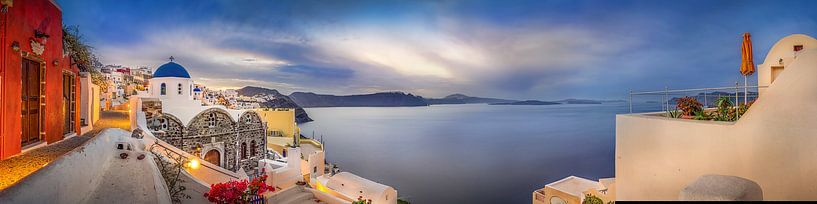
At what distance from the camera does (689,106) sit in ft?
14.1

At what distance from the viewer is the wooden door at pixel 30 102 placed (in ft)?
12.6

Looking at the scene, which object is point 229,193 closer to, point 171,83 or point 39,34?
point 39,34

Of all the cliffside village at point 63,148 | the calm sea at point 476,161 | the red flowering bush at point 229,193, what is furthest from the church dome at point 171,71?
the calm sea at point 476,161

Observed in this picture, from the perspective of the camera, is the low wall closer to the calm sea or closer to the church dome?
the church dome

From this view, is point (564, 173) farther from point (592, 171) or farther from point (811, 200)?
point (811, 200)

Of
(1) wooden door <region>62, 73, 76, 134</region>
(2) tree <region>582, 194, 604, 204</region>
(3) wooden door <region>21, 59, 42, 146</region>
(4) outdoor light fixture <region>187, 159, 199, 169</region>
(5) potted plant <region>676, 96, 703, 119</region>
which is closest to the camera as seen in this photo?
(3) wooden door <region>21, 59, 42, 146</region>

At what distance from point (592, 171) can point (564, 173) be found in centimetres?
246

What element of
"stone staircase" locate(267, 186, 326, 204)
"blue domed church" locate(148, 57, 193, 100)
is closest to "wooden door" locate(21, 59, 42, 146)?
"stone staircase" locate(267, 186, 326, 204)

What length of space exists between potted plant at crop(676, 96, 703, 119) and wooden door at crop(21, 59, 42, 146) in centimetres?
859

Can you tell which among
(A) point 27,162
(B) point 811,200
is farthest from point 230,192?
(B) point 811,200

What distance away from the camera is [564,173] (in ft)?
93.6

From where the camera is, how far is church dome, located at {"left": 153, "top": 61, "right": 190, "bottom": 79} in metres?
13.5

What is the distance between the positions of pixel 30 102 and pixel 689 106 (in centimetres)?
880

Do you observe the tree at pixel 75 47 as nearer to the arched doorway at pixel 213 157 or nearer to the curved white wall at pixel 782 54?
the arched doorway at pixel 213 157
